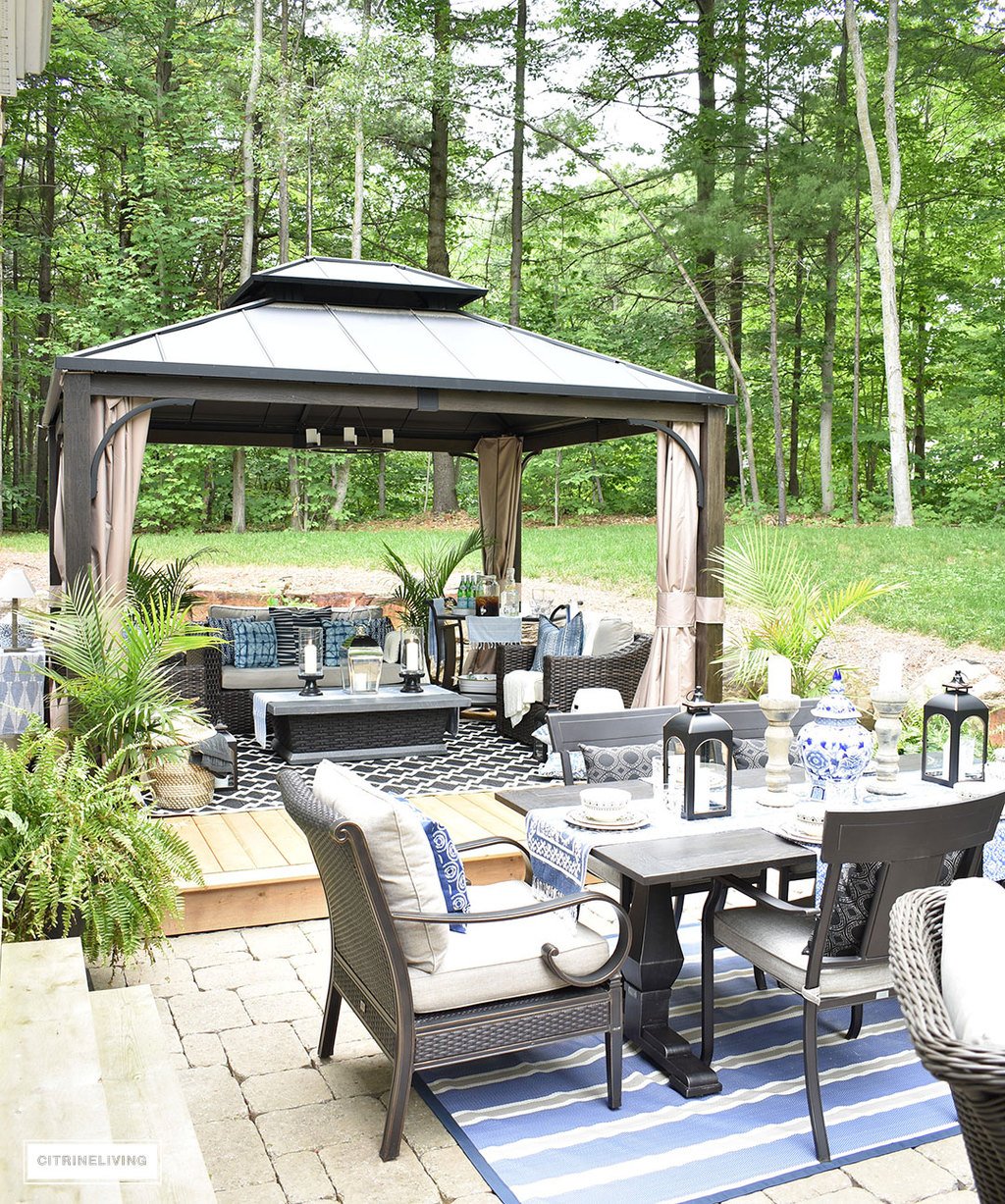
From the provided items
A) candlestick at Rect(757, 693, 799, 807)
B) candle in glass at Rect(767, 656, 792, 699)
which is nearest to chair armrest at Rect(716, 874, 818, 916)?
candlestick at Rect(757, 693, 799, 807)

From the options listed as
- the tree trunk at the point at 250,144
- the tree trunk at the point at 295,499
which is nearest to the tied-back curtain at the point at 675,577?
the tree trunk at the point at 295,499

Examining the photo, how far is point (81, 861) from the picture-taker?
3627mm

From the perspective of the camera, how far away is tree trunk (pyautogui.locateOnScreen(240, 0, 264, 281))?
55.3 ft

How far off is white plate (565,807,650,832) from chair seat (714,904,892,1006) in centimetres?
40

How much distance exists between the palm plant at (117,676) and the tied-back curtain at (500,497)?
18.1ft

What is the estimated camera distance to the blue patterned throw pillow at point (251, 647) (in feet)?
27.0

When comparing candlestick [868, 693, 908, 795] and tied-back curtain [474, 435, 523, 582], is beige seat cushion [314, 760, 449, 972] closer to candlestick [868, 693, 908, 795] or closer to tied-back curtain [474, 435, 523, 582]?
candlestick [868, 693, 908, 795]

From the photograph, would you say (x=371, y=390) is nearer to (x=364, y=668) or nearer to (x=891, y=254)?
(x=364, y=668)

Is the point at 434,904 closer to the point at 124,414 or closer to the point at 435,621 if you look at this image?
the point at 124,414

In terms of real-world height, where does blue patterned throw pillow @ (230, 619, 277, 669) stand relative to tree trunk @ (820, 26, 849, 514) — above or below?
below

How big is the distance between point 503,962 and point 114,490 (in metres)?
3.96

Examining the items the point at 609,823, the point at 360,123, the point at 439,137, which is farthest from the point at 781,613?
the point at 439,137

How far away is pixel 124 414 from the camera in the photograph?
5895 mm

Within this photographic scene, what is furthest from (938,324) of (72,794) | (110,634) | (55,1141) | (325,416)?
(55,1141)
